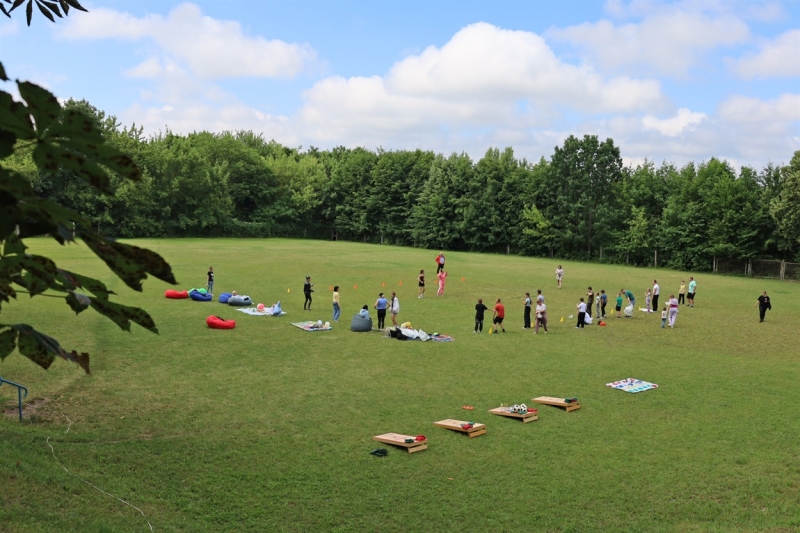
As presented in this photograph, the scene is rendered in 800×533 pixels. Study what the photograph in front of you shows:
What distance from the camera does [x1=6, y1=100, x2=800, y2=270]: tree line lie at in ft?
218

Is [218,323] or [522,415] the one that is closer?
[522,415]

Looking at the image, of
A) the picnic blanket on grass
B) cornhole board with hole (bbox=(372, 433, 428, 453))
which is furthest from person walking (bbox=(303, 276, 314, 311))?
cornhole board with hole (bbox=(372, 433, 428, 453))

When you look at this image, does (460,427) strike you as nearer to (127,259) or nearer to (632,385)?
(632,385)

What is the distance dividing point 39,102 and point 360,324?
25.7 meters

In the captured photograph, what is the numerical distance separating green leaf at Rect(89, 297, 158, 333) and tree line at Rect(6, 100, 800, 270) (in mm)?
64240

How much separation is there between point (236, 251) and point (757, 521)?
56.5 meters

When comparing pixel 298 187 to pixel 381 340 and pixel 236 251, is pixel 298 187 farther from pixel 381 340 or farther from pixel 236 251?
pixel 381 340

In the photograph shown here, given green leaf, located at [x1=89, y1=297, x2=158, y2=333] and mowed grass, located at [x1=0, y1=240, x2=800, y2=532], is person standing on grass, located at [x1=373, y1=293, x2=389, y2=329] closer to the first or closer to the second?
mowed grass, located at [x1=0, y1=240, x2=800, y2=532]

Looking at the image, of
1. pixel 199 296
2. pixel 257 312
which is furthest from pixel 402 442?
pixel 199 296

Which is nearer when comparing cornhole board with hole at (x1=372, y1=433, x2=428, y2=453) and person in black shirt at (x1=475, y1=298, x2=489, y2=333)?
cornhole board with hole at (x1=372, y1=433, x2=428, y2=453)

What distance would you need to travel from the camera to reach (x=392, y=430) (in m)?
15.3

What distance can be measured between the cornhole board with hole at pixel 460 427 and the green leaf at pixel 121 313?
44.3 ft

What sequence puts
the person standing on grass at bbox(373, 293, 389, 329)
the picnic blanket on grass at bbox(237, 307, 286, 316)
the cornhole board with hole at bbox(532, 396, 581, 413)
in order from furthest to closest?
the picnic blanket on grass at bbox(237, 307, 286, 316) < the person standing on grass at bbox(373, 293, 389, 329) < the cornhole board with hole at bbox(532, 396, 581, 413)

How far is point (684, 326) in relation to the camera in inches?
1228
